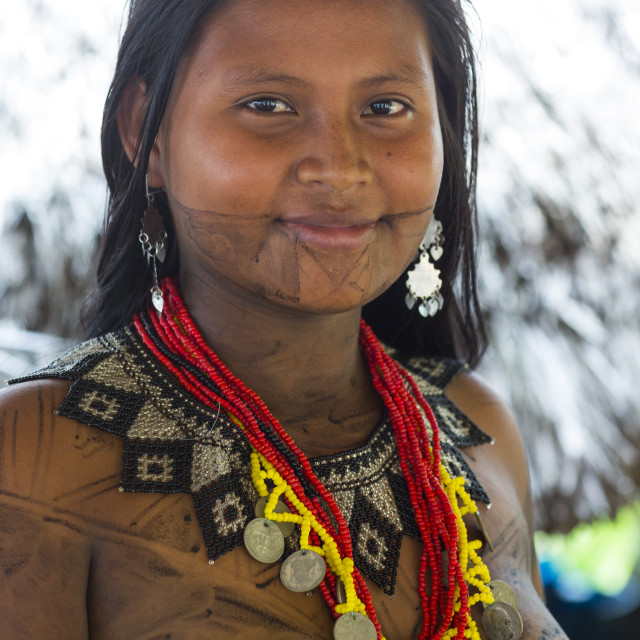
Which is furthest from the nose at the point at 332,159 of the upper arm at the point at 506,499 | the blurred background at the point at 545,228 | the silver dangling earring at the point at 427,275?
the blurred background at the point at 545,228

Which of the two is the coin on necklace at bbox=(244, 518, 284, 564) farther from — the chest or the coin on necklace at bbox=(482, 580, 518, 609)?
the coin on necklace at bbox=(482, 580, 518, 609)

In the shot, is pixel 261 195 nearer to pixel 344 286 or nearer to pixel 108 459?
pixel 344 286

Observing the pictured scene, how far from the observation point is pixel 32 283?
3.29m

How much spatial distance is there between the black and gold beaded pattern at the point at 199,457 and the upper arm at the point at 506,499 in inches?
9.5

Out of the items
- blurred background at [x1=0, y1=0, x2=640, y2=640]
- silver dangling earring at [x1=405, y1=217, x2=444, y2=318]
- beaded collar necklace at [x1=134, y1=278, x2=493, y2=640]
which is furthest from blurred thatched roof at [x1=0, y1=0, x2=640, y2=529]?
beaded collar necklace at [x1=134, y1=278, x2=493, y2=640]

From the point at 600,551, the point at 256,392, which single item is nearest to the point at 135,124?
the point at 256,392

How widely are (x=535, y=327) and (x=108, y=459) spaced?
8.65 feet

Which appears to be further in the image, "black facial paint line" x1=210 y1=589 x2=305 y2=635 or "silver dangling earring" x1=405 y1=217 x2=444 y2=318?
"silver dangling earring" x1=405 y1=217 x2=444 y2=318

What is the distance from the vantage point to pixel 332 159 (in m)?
1.31

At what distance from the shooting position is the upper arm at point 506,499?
156 cm

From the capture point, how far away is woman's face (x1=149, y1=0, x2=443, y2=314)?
52.2 inches

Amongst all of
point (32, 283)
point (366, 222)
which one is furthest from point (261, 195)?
point (32, 283)

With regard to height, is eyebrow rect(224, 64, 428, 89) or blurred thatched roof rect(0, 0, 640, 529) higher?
eyebrow rect(224, 64, 428, 89)

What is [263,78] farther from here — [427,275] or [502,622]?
[502,622]
